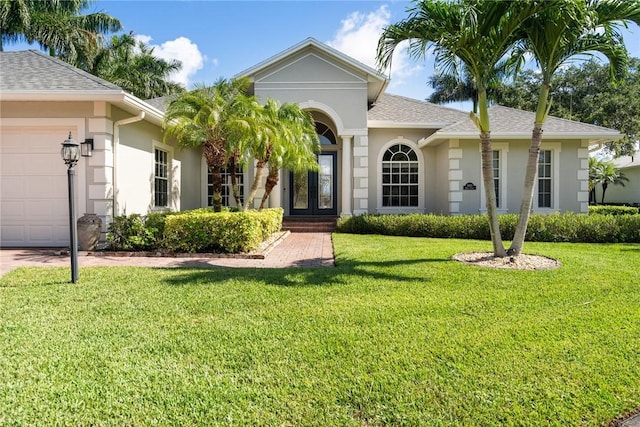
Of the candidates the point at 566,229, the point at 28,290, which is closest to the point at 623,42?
the point at 566,229

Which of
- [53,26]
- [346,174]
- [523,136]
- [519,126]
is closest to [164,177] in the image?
[346,174]

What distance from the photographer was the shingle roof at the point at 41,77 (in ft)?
30.6

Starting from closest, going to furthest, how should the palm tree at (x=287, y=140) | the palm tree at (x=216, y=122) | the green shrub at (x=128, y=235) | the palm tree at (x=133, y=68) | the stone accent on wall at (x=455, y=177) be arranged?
the green shrub at (x=128, y=235) → the palm tree at (x=216, y=122) → the palm tree at (x=287, y=140) → the stone accent on wall at (x=455, y=177) → the palm tree at (x=133, y=68)

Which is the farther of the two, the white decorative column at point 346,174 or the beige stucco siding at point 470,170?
the white decorative column at point 346,174

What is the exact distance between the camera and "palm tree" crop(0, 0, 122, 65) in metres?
23.2

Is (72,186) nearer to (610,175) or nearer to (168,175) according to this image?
(168,175)

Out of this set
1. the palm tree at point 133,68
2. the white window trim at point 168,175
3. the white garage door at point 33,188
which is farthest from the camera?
the palm tree at point 133,68

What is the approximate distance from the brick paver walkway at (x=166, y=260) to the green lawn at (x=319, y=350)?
4.74ft

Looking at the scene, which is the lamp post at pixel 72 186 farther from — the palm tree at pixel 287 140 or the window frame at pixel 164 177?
the window frame at pixel 164 177

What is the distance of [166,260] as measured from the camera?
8711 millimetres

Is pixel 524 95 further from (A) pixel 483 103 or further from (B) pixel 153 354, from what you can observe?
(B) pixel 153 354

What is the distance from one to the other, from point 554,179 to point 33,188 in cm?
1684

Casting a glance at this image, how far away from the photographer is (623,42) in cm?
801

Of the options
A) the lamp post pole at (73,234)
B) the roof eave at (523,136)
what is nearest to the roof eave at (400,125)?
the roof eave at (523,136)
